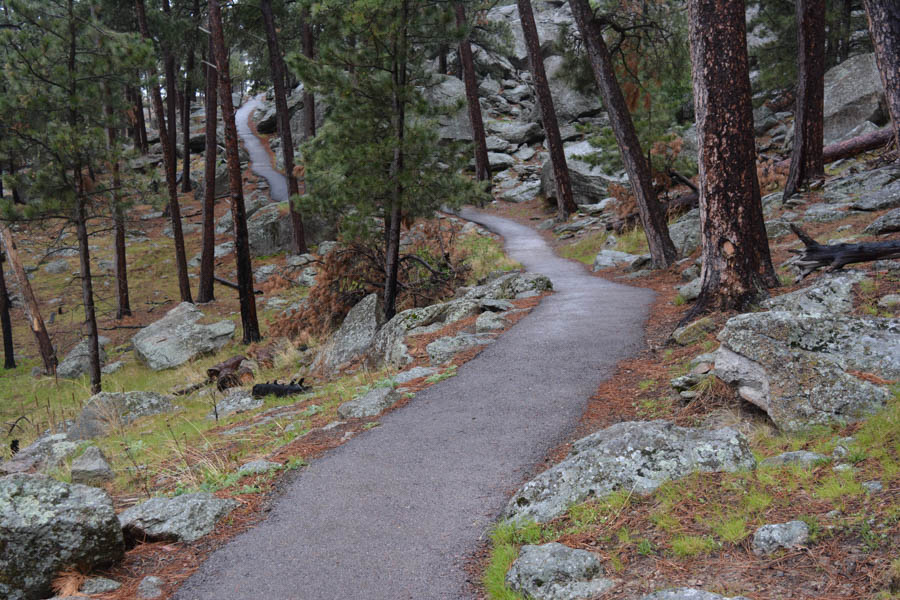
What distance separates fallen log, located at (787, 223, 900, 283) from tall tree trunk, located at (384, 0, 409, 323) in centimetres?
680

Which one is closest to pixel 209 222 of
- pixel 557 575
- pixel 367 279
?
pixel 367 279

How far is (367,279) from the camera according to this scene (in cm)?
1407

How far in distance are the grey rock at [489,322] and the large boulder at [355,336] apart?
2.52 meters

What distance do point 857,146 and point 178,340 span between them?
19486mm

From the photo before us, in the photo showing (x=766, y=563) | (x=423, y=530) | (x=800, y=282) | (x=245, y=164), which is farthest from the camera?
(x=245, y=164)

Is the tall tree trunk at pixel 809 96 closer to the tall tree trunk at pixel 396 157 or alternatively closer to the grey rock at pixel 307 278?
the tall tree trunk at pixel 396 157

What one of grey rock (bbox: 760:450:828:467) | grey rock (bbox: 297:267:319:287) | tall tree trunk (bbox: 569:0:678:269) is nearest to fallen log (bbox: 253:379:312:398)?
grey rock (bbox: 760:450:828:467)

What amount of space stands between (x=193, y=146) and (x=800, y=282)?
1760 inches

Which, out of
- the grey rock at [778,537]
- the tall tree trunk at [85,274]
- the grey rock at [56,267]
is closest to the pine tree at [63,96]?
the tall tree trunk at [85,274]

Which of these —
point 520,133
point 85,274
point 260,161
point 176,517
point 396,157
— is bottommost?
point 176,517

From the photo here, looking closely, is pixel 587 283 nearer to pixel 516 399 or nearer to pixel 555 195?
pixel 516 399

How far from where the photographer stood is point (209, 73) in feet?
85.3

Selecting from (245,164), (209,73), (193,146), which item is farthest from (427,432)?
(193,146)

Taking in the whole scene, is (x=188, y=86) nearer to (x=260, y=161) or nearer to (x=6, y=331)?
(x=260, y=161)
